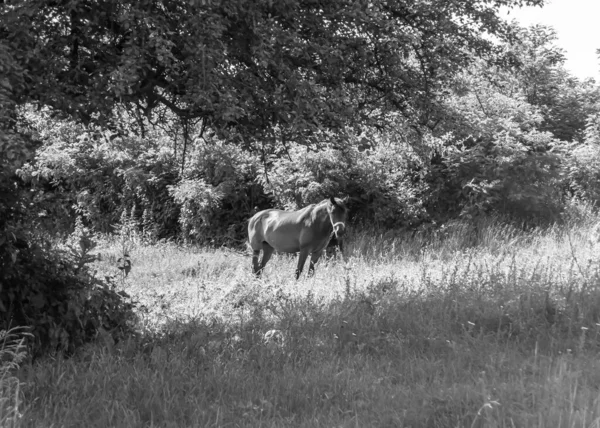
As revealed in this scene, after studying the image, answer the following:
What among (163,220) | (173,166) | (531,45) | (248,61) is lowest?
(163,220)

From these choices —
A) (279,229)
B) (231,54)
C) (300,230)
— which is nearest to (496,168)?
(300,230)

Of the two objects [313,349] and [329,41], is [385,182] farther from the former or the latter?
[313,349]

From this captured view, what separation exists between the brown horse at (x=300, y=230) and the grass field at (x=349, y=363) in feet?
11.2

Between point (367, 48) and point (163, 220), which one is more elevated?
point (367, 48)

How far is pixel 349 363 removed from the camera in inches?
233

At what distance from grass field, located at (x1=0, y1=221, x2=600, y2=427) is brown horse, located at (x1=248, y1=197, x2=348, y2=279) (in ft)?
11.2

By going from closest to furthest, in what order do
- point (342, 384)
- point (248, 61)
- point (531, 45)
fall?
point (342, 384) → point (248, 61) → point (531, 45)

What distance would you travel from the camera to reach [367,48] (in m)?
9.15

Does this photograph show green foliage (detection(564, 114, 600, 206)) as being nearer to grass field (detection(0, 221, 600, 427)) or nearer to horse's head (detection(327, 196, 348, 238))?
horse's head (detection(327, 196, 348, 238))

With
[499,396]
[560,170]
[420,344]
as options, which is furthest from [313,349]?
[560,170]

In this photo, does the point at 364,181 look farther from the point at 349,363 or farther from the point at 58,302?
the point at 349,363

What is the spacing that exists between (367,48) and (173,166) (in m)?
13.9

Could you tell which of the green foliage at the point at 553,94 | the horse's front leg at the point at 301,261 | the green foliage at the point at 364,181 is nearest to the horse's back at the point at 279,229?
the horse's front leg at the point at 301,261

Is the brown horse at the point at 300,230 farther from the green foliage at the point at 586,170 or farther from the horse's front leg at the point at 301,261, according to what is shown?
the green foliage at the point at 586,170
